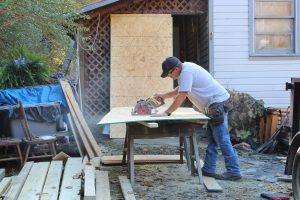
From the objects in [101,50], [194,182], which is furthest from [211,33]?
[194,182]

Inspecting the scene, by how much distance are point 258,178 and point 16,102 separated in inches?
175

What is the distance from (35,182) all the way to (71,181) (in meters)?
0.45

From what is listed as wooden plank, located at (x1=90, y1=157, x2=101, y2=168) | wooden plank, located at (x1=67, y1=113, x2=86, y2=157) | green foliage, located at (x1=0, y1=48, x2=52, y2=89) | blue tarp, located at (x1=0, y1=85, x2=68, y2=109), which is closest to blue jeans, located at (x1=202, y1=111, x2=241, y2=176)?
wooden plank, located at (x1=90, y1=157, x2=101, y2=168)

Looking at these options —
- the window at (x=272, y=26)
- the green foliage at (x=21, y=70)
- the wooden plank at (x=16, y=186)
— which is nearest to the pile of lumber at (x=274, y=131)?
the window at (x=272, y=26)

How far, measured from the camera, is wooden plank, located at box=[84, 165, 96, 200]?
4.69 m

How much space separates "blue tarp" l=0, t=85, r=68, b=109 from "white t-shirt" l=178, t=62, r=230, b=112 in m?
3.21

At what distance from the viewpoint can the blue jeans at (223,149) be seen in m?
6.23

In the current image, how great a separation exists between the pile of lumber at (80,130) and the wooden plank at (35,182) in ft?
3.76

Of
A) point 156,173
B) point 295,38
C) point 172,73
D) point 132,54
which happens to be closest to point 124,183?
point 156,173

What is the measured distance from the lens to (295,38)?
10.8 meters

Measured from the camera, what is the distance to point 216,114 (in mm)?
6172

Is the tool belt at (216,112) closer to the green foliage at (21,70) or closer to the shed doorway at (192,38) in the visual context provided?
the green foliage at (21,70)

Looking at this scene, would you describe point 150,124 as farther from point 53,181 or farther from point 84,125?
point 84,125

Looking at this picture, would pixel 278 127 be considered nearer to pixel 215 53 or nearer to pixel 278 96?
pixel 278 96
